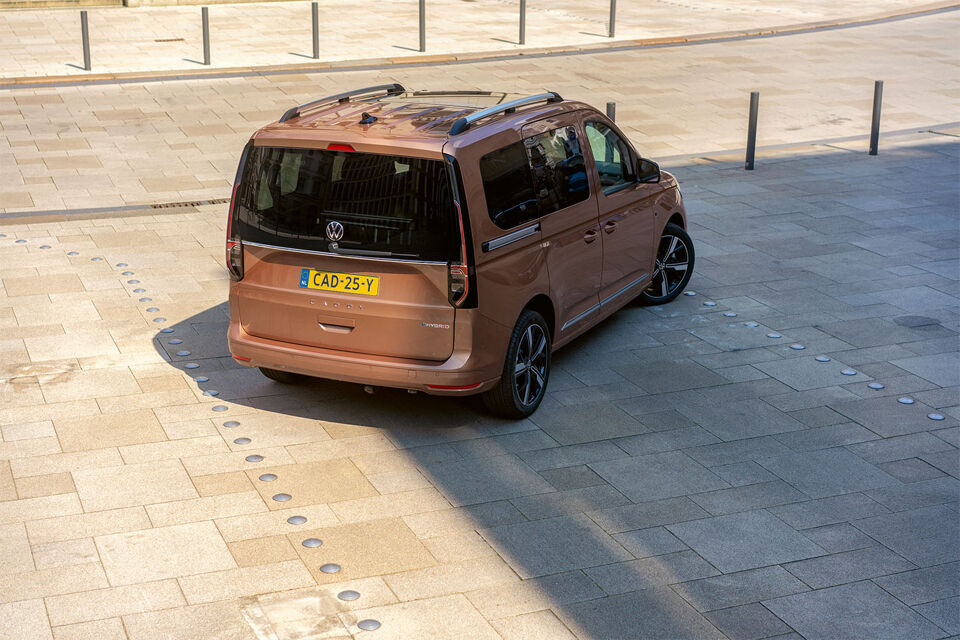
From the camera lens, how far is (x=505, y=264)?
708 cm

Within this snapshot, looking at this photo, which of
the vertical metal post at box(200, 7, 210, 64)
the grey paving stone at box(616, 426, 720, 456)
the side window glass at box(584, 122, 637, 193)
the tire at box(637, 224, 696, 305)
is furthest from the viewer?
the vertical metal post at box(200, 7, 210, 64)

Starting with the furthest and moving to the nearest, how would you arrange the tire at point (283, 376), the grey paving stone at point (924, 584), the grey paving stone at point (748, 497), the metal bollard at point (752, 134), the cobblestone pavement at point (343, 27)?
the cobblestone pavement at point (343, 27) → the metal bollard at point (752, 134) → the tire at point (283, 376) → the grey paving stone at point (748, 497) → the grey paving stone at point (924, 584)

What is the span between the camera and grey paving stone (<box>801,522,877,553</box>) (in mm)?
5964

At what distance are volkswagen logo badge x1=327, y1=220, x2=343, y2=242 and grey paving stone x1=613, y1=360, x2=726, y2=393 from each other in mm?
2307

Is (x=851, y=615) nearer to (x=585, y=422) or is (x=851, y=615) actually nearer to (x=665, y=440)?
(x=665, y=440)

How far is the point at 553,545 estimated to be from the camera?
5953 mm

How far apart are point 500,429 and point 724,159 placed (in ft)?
27.4

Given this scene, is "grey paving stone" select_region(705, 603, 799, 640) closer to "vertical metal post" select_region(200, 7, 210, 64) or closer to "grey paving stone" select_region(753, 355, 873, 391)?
"grey paving stone" select_region(753, 355, 873, 391)

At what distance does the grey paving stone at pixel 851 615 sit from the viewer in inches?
206

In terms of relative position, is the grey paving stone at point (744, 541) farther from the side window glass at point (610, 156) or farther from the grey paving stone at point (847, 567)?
the side window glass at point (610, 156)

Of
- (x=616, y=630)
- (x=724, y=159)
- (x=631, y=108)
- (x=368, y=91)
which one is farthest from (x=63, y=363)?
(x=631, y=108)

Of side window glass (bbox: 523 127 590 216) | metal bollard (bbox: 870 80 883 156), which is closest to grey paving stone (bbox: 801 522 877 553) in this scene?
side window glass (bbox: 523 127 590 216)

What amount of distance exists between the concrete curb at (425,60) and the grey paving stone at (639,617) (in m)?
15.5

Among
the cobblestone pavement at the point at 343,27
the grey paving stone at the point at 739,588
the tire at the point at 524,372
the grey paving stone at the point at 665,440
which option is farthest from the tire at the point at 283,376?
the cobblestone pavement at the point at 343,27
